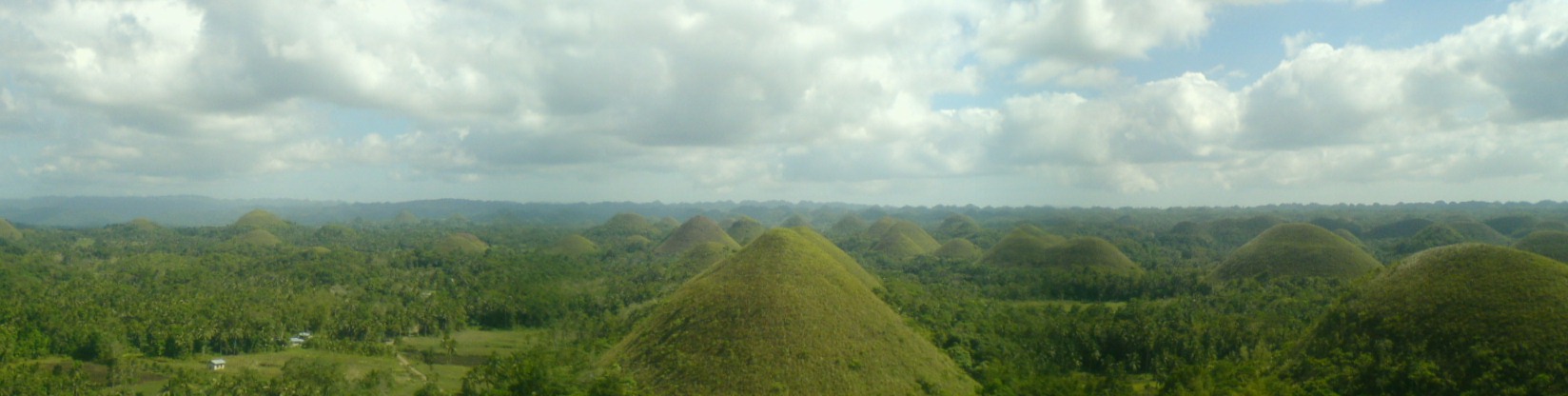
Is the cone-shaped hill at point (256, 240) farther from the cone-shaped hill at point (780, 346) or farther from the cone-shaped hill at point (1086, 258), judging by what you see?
the cone-shaped hill at point (1086, 258)

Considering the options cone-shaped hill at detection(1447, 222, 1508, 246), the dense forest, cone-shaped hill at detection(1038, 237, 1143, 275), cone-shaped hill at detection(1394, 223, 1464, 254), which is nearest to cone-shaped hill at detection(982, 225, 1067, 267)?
the dense forest

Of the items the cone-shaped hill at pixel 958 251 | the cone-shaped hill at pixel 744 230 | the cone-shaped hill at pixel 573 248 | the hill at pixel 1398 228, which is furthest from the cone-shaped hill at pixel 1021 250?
the hill at pixel 1398 228

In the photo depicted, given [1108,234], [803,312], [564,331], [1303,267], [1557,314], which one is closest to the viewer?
[1557,314]

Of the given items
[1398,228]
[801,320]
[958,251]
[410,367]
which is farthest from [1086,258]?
[1398,228]

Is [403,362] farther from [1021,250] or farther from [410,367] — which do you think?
[1021,250]

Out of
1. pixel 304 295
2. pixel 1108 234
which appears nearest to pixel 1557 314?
pixel 304 295

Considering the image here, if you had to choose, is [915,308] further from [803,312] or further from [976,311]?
[803,312]

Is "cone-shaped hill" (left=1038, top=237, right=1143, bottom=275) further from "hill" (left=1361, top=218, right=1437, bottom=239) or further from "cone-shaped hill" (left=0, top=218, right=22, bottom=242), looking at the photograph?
"cone-shaped hill" (left=0, top=218, right=22, bottom=242)
